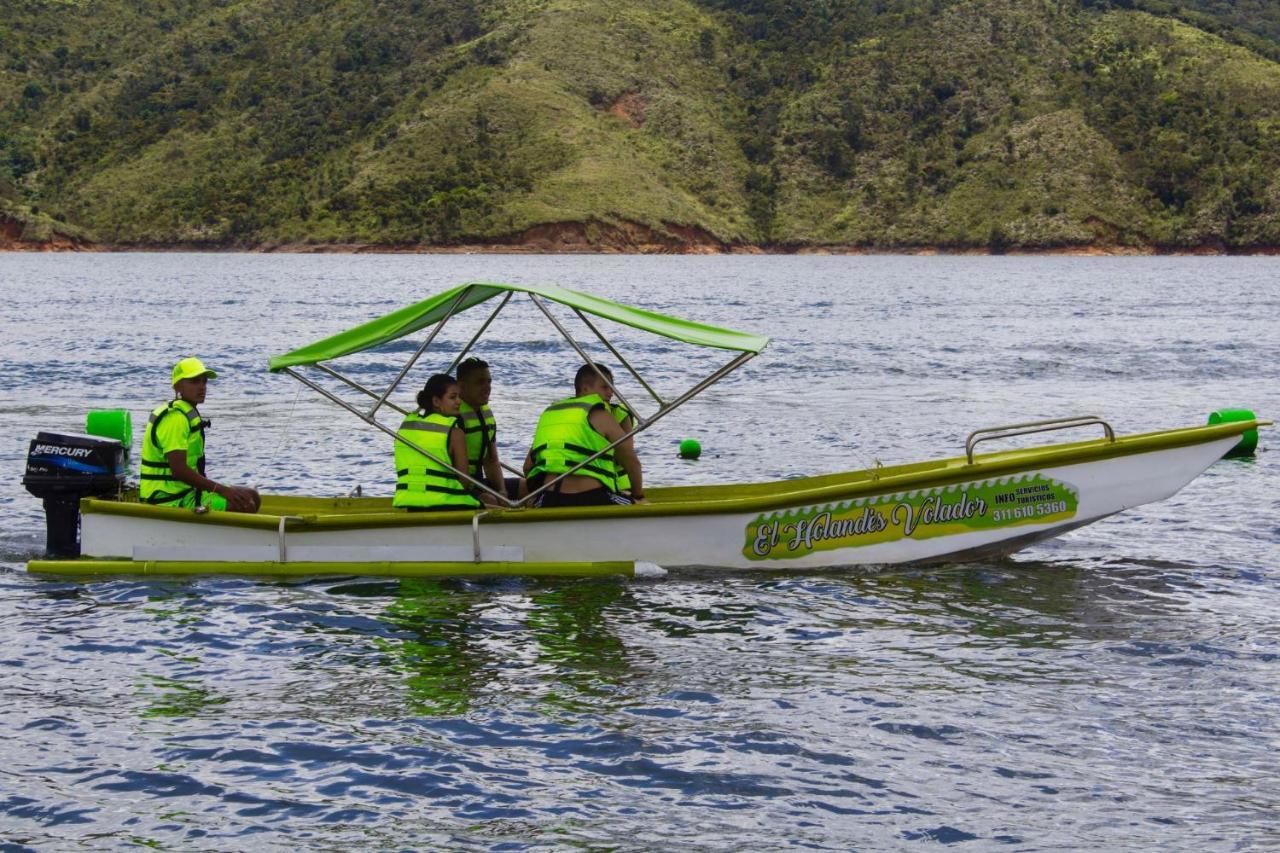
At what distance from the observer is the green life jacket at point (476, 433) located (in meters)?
13.1

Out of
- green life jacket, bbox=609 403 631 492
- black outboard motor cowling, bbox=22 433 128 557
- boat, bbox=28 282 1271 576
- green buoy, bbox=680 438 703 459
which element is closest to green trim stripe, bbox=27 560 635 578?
→ boat, bbox=28 282 1271 576

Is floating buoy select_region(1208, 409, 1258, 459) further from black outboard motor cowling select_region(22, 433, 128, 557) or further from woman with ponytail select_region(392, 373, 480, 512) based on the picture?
black outboard motor cowling select_region(22, 433, 128, 557)

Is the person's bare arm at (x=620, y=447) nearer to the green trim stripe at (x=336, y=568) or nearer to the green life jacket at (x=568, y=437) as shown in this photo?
the green life jacket at (x=568, y=437)

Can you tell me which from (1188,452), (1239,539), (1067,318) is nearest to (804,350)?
(1067,318)

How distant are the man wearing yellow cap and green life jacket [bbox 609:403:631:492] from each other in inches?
124

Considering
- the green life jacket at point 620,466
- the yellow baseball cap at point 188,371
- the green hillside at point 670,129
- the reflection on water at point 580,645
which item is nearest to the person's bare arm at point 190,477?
the yellow baseball cap at point 188,371

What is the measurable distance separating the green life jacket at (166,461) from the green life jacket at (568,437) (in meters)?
2.82

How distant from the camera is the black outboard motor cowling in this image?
13094 millimetres

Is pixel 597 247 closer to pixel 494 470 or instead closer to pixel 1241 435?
pixel 494 470

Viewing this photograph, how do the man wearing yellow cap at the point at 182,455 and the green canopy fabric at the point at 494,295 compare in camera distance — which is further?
the man wearing yellow cap at the point at 182,455

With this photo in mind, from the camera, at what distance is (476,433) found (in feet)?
43.5

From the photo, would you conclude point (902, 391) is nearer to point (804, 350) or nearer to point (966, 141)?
point (804, 350)

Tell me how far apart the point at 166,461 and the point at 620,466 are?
3815 millimetres

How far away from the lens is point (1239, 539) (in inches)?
615
